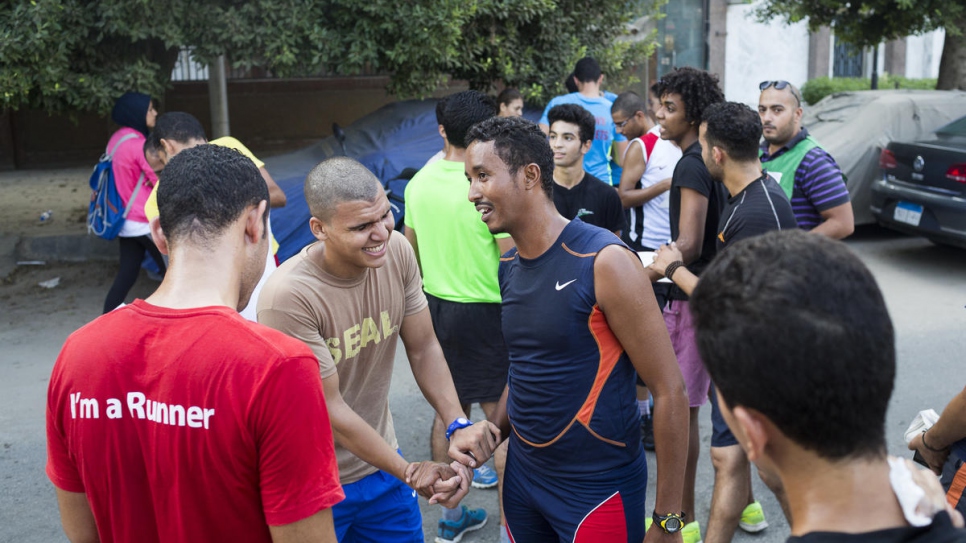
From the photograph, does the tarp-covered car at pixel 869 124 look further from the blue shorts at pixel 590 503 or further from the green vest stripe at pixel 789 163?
the blue shorts at pixel 590 503

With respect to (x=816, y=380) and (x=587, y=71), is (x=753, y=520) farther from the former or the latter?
(x=587, y=71)

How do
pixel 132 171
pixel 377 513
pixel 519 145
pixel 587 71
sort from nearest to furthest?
pixel 519 145, pixel 377 513, pixel 132 171, pixel 587 71

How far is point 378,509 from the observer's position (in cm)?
315

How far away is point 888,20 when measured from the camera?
12.7m

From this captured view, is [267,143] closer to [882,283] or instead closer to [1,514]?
[882,283]

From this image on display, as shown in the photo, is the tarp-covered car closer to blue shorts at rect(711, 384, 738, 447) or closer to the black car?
the black car

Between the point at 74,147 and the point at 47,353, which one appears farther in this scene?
the point at 74,147

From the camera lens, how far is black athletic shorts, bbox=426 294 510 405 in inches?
174

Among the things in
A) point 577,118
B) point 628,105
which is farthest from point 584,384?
point 628,105

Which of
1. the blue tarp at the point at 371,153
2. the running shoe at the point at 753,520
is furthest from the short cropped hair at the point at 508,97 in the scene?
the running shoe at the point at 753,520

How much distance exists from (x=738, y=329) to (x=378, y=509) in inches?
79.4

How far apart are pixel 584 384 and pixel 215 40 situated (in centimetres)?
581

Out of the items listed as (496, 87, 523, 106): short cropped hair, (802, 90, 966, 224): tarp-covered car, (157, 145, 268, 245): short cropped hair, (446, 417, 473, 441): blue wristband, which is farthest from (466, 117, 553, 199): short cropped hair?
(802, 90, 966, 224): tarp-covered car

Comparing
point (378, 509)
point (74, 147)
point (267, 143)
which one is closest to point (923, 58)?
point (267, 143)
